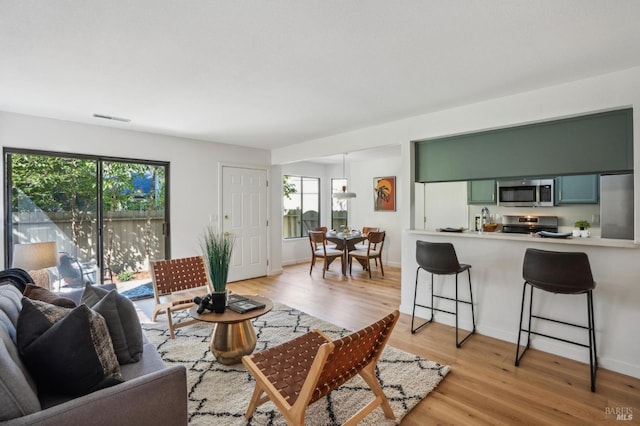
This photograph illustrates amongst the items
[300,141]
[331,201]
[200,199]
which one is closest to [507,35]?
[300,141]

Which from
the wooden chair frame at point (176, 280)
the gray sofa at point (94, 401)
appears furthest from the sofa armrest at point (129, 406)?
the wooden chair frame at point (176, 280)

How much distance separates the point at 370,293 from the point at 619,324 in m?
2.82

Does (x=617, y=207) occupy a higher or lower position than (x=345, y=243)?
higher

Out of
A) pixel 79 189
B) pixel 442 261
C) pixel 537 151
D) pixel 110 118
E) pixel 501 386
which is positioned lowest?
pixel 501 386

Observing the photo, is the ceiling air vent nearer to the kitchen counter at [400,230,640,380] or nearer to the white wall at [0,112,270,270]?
the white wall at [0,112,270,270]

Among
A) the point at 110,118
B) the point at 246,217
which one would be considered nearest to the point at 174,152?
the point at 110,118

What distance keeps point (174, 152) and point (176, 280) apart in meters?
2.22

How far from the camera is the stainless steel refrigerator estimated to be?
3.76 metres

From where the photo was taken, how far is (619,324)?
8.37ft

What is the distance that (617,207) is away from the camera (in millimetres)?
3842

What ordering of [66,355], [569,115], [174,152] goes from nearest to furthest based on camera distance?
1. [66,355]
2. [569,115]
3. [174,152]

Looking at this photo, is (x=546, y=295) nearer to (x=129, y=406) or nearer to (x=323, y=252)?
(x=129, y=406)

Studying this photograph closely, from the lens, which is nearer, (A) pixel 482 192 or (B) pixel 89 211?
(B) pixel 89 211

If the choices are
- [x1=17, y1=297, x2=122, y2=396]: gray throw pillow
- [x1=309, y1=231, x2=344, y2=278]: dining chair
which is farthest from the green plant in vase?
[x1=309, y1=231, x2=344, y2=278]: dining chair
